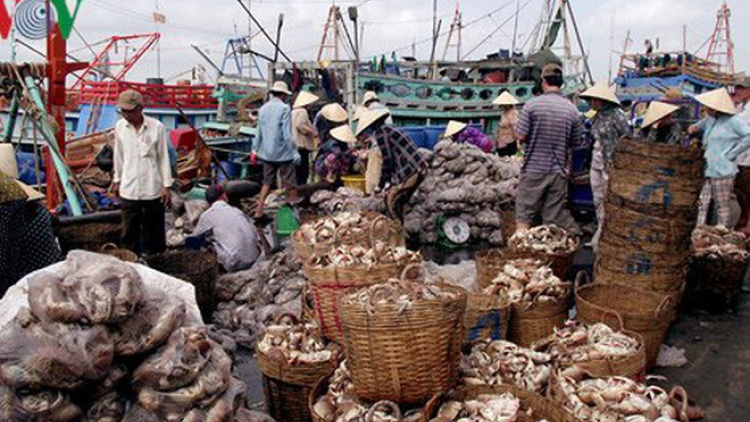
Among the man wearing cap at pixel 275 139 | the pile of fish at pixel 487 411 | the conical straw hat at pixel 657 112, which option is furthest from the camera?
the man wearing cap at pixel 275 139

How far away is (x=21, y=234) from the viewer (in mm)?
4348

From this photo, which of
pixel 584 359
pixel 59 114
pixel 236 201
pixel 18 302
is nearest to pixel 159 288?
pixel 18 302

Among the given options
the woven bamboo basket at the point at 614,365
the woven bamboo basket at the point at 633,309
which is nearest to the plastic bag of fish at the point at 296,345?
the woven bamboo basket at the point at 614,365

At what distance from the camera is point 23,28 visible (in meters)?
6.97

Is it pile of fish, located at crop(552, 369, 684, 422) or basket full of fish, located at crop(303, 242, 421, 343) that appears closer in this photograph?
pile of fish, located at crop(552, 369, 684, 422)

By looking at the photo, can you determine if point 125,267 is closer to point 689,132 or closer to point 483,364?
point 483,364

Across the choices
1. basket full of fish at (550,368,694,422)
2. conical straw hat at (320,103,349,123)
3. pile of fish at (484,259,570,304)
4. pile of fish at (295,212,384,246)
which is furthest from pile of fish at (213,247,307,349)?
conical straw hat at (320,103,349,123)

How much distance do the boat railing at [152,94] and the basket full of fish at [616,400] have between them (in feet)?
53.9

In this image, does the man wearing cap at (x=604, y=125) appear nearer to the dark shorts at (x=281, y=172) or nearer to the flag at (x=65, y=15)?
the dark shorts at (x=281, y=172)

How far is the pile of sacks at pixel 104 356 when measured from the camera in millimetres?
2354

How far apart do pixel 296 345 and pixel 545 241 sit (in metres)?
2.91

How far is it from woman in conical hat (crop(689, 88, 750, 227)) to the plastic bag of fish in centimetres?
503

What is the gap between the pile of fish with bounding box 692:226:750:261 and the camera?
238 inches

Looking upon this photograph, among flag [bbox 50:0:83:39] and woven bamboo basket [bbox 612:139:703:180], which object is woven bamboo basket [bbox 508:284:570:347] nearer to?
woven bamboo basket [bbox 612:139:703:180]
